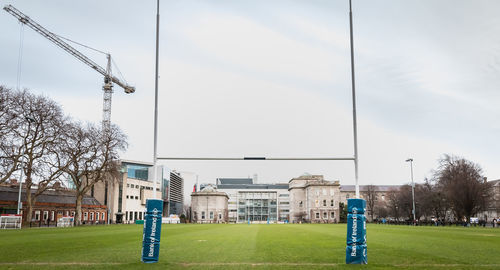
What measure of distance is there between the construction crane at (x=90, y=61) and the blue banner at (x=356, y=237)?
230 ft

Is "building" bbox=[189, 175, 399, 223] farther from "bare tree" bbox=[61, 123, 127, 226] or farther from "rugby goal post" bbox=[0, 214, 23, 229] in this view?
"rugby goal post" bbox=[0, 214, 23, 229]

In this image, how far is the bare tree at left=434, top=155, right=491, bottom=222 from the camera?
211ft

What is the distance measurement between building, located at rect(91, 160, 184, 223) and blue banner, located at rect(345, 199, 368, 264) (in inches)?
2563

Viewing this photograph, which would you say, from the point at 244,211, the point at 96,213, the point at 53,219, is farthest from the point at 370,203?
the point at 53,219

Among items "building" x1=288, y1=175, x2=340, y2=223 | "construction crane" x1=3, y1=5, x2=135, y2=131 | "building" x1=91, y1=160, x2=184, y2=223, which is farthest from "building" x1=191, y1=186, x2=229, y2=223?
"construction crane" x1=3, y1=5, x2=135, y2=131

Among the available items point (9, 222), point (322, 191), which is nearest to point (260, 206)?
point (322, 191)

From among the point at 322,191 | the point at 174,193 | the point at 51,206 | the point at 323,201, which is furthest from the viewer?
the point at 174,193

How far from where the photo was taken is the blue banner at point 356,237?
39.4 ft

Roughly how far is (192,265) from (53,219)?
202 ft

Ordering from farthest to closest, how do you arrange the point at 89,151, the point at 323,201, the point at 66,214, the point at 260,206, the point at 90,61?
the point at 260,206 → the point at 323,201 → the point at 90,61 → the point at 66,214 → the point at 89,151

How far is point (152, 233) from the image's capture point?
12.4 meters

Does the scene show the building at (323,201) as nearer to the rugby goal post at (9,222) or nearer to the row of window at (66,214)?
the row of window at (66,214)

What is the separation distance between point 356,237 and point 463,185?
201ft

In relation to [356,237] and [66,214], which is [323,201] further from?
[356,237]
